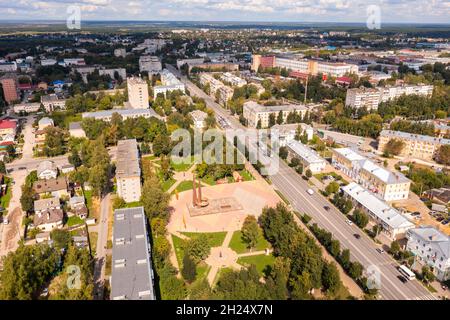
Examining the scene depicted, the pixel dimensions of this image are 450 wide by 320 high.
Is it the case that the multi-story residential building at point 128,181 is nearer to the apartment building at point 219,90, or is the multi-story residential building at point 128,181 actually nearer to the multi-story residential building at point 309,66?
the apartment building at point 219,90

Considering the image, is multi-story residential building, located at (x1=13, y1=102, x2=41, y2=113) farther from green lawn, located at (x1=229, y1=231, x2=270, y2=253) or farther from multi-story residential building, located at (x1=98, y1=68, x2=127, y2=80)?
green lawn, located at (x1=229, y1=231, x2=270, y2=253)

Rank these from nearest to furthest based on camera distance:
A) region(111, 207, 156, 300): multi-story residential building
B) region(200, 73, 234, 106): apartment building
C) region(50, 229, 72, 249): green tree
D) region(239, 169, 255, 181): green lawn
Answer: region(111, 207, 156, 300): multi-story residential building, region(50, 229, 72, 249): green tree, region(239, 169, 255, 181): green lawn, region(200, 73, 234, 106): apartment building

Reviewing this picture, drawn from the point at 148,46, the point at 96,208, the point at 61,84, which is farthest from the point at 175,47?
the point at 96,208

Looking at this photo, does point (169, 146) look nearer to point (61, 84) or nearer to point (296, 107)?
point (296, 107)

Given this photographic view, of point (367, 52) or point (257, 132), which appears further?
point (367, 52)

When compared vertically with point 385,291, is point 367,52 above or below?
above

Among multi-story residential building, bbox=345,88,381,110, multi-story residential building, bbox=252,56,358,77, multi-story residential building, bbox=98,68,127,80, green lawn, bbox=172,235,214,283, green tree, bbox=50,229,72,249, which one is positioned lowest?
green lawn, bbox=172,235,214,283

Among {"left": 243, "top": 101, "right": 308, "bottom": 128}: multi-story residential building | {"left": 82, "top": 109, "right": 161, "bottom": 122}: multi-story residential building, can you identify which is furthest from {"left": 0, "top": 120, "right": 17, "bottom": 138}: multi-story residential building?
{"left": 243, "top": 101, "right": 308, "bottom": 128}: multi-story residential building
